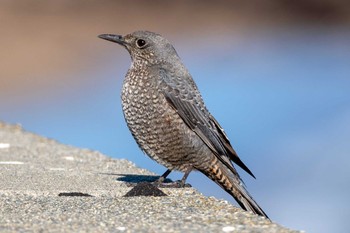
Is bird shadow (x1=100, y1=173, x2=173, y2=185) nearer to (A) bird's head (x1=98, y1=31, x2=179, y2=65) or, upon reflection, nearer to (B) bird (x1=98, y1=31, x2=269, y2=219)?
(B) bird (x1=98, y1=31, x2=269, y2=219)

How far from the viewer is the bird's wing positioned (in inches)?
249

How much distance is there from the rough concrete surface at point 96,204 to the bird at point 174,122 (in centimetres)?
28

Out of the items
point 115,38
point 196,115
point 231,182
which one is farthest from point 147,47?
point 231,182

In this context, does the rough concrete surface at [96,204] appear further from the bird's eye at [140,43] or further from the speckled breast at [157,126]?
the bird's eye at [140,43]

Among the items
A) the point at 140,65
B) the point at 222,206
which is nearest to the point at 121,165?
the point at 140,65

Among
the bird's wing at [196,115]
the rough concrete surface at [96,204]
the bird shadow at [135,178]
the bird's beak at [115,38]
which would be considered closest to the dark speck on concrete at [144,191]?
the rough concrete surface at [96,204]

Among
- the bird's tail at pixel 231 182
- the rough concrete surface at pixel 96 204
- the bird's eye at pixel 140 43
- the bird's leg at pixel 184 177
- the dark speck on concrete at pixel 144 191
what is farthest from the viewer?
the bird's eye at pixel 140 43

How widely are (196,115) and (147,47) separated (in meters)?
0.63

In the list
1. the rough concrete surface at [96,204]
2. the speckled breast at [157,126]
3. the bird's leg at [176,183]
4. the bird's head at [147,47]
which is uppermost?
the bird's head at [147,47]

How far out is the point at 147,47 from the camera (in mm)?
6672

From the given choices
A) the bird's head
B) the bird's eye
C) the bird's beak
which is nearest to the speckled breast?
the bird's head

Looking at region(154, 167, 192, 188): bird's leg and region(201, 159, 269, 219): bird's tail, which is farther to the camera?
region(201, 159, 269, 219): bird's tail

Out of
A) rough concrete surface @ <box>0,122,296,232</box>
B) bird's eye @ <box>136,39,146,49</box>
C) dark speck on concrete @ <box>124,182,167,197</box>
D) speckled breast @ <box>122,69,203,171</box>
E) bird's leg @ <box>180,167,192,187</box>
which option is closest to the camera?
rough concrete surface @ <box>0,122,296,232</box>

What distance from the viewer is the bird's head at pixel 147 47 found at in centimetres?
661
